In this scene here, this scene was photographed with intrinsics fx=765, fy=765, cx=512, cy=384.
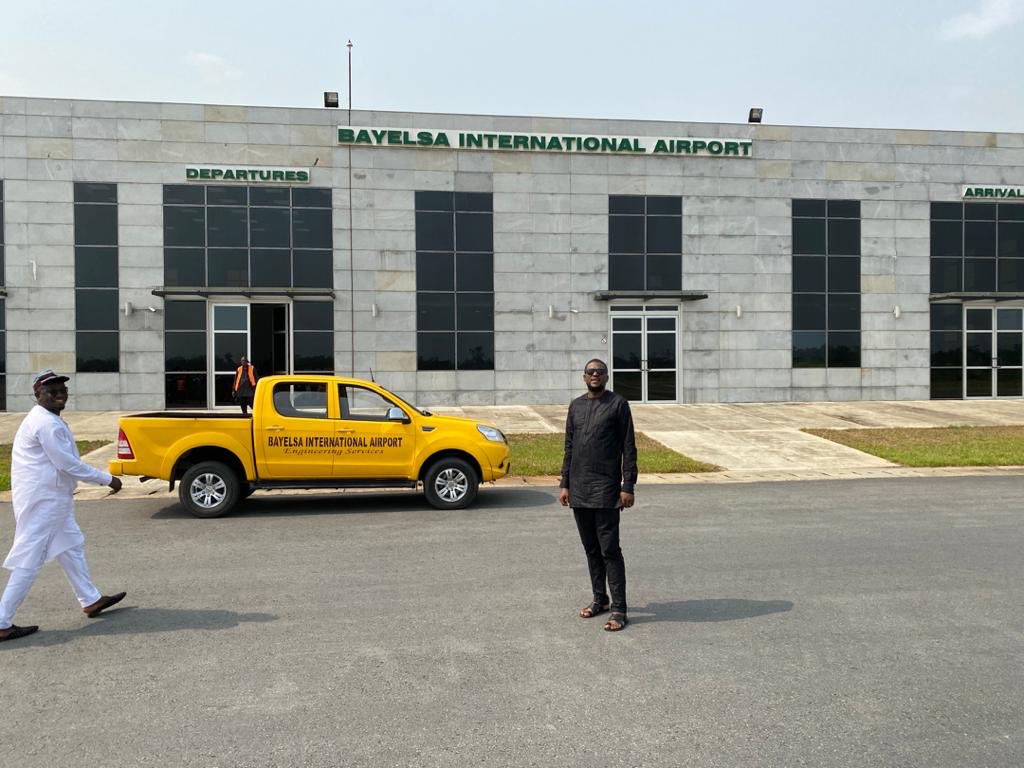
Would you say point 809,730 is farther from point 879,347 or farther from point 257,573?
point 879,347

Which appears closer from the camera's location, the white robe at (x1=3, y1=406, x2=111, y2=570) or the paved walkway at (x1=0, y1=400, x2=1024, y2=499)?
the white robe at (x1=3, y1=406, x2=111, y2=570)

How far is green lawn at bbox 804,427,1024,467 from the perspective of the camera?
13.9 m

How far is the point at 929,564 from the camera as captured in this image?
22.6 feet

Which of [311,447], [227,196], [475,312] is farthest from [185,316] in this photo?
[311,447]

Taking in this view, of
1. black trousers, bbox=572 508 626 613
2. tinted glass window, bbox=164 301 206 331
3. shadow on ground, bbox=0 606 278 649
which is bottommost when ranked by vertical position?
shadow on ground, bbox=0 606 278 649

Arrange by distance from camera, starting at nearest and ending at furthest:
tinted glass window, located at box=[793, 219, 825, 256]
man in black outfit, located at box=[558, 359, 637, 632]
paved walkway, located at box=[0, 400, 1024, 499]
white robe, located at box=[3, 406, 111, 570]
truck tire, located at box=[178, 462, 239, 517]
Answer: white robe, located at box=[3, 406, 111, 570], man in black outfit, located at box=[558, 359, 637, 632], truck tire, located at box=[178, 462, 239, 517], paved walkway, located at box=[0, 400, 1024, 499], tinted glass window, located at box=[793, 219, 825, 256]

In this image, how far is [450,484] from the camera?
1009 cm

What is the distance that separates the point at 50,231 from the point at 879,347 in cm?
2711

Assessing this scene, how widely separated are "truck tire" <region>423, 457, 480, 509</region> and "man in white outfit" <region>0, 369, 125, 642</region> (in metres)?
5.05

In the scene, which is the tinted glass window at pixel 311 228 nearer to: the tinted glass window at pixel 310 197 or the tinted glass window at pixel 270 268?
the tinted glass window at pixel 310 197

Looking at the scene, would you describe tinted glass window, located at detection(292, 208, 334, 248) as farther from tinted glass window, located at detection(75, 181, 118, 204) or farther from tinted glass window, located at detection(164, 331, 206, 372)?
tinted glass window, located at detection(75, 181, 118, 204)

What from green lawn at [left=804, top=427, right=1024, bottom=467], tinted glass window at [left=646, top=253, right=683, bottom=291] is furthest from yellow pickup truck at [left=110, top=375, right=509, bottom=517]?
tinted glass window at [left=646, top=253, right=683, bottom=291]

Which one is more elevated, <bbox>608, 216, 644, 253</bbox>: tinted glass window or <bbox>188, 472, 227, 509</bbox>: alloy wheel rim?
<bbox>608, 216, 644, 253</bbox>: tinted glass window

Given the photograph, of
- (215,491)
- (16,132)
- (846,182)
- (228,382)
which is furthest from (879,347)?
(16,132)
